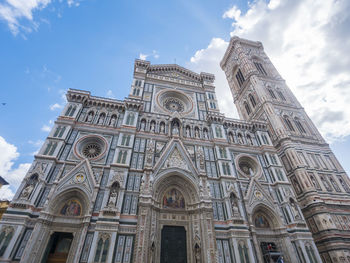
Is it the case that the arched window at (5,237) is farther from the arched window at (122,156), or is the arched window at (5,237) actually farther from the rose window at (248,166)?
the rose window at (248,166)

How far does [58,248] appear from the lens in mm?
12117

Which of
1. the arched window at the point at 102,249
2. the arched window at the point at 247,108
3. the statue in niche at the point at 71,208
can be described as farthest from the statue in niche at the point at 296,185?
the statue in niche at the point at 71,208

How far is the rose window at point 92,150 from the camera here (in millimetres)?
15785

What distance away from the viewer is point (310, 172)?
19.9 m

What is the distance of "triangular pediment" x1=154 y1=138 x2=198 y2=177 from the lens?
15812mm

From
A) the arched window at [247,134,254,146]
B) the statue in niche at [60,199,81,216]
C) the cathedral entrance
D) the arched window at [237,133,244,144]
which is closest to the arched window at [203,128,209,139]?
the arched window at [237,133,244,144]

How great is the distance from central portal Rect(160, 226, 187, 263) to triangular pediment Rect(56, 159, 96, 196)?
6.20 m

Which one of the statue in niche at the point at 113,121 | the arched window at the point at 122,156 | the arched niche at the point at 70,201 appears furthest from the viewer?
the statue in niche at the point at 113,121

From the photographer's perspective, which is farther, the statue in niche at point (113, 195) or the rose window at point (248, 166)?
the rose window at point (248, 166)

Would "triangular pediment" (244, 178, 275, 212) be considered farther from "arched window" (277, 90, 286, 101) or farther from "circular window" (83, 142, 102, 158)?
"arched window" (277, 90, 286, 101)

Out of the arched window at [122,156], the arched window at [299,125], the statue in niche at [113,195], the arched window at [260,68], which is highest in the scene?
the arched window at [260,68]

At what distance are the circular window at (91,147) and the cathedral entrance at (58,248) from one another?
567 centimetres

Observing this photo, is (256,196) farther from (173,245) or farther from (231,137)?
(173,245)

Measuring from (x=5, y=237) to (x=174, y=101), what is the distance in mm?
18224
